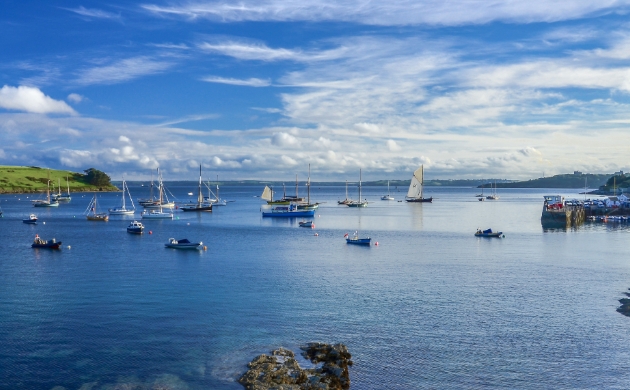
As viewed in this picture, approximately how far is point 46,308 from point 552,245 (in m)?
70.1

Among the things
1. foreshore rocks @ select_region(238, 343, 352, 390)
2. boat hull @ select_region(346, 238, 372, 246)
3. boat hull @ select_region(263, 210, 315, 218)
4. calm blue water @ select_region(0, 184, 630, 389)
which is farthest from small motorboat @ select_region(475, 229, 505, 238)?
foreshore rocks @ select_region(238, 343, 352, 390)

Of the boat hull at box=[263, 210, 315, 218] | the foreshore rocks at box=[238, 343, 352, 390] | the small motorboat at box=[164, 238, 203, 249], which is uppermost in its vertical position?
the boat hull at box=[263, 210, 315, 218]

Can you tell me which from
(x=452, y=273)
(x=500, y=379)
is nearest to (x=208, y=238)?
(x=452, y=273)

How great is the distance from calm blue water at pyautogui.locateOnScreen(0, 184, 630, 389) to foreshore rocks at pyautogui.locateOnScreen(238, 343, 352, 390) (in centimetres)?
85

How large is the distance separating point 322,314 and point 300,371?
11804mm

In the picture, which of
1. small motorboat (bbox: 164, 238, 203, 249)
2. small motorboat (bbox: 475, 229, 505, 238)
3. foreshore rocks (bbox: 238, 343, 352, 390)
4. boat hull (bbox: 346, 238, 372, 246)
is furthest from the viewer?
small motorboat (bbox: 475, 229, 505, 238)

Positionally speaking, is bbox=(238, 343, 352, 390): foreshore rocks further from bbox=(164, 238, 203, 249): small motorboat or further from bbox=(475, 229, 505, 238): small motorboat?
bbox=(475, 229, 505, 238): small motorboat

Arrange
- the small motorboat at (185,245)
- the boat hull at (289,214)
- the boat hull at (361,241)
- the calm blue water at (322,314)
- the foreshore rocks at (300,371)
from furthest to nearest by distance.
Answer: the boat hull at (289,214) < the boat hull at (361,241) < the small motorboat at (185,245) < the calm blue water at (322,314) < the foreshore rocks at (300,371)

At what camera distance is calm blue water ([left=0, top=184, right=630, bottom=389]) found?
2916cm

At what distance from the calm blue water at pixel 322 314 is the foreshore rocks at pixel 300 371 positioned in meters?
0.85

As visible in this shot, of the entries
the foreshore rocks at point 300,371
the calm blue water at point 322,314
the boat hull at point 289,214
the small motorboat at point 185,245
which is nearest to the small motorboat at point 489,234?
the calm blue water at point 322,314

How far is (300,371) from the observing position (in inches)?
1125

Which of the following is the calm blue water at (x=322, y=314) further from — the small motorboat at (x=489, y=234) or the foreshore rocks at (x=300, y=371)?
the small motorboat at (x=489, y=234)

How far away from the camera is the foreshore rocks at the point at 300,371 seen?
27.2 m
